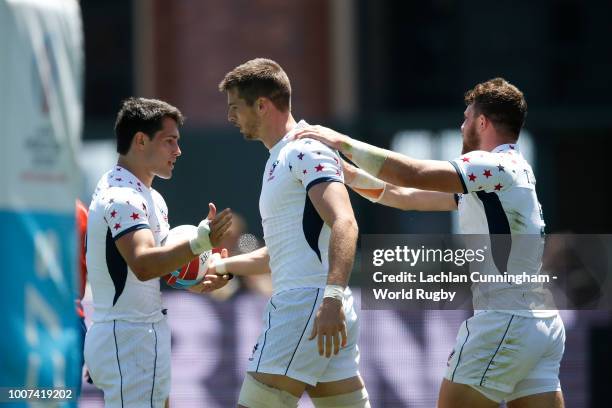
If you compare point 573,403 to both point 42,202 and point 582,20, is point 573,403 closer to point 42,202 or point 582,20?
point 42,202

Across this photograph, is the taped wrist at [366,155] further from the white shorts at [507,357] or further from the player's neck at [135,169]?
the player's neck at [135,169]

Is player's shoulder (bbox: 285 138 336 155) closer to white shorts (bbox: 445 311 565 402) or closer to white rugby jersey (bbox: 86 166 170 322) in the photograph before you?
white rugby jersey (bbox: 86 166 170 322)

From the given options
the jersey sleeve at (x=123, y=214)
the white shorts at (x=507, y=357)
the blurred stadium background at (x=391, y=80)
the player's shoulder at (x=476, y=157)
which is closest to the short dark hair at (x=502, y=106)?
the player's shoulder at (x=476, y=157)

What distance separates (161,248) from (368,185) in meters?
1.34

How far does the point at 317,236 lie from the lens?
5.81 meters

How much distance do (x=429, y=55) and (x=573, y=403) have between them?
30.8ft

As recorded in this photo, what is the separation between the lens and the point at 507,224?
597 centimetres

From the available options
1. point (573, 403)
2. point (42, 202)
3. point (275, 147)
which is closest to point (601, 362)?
point (573, 403)

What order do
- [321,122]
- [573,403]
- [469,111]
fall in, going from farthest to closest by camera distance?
1. [321,122]
2. [573,403]
3. [469,111]

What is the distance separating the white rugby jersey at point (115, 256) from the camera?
5895 mm

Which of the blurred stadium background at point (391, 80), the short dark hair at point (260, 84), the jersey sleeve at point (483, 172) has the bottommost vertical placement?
the blurred stadium background at point (391, 80)

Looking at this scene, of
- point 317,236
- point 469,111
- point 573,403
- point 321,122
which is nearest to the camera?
point 317,236

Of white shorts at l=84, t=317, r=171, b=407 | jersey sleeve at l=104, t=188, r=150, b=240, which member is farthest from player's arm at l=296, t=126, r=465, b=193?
white shorts at l=84, t=317, r=171, b=407

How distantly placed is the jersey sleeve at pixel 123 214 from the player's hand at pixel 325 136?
30.9 inches
